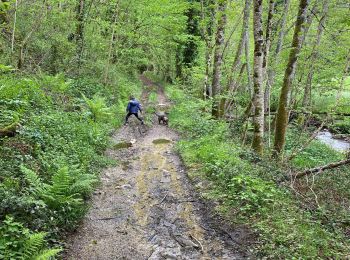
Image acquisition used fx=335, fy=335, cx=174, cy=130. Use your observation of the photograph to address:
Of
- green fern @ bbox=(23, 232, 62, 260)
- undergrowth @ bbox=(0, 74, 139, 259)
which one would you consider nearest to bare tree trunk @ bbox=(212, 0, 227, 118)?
undergrowth @ bbox=(0, 74, 139, 259)

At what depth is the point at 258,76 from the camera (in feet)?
33.0

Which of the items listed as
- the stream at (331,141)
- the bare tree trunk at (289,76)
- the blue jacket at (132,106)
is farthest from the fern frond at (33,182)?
the stream at (331,141)

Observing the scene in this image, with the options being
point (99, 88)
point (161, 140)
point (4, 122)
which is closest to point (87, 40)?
point (99, 88)

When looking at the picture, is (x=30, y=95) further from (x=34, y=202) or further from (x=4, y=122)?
(x=34, y=202)

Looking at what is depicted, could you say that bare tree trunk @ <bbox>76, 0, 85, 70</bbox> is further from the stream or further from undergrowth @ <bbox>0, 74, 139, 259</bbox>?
the stream

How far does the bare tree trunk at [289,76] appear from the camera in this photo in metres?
10.1

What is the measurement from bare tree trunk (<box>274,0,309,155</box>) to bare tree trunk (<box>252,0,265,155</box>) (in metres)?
0.76

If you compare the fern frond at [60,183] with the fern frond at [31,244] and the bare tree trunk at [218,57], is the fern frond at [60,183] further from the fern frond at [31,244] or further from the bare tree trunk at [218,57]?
the bare tree trunk at [218,57]

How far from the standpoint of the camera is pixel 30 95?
11.2 meters

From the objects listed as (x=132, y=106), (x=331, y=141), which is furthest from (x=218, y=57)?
(x=331, y=141)

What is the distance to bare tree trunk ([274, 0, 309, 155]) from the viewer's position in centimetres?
1014

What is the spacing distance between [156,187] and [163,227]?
7.11 feet

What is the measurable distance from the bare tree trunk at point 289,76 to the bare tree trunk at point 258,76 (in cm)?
76

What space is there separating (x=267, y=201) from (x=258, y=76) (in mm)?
4191
